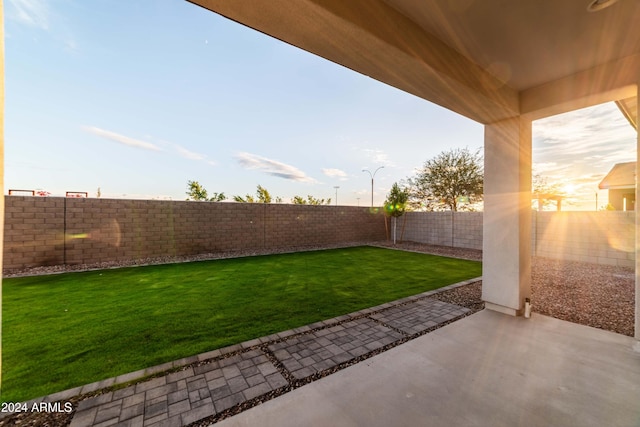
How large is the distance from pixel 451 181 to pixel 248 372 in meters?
17.4

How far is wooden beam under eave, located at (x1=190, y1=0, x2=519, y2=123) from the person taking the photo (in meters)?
1.67

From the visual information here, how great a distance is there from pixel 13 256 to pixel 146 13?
6267mm

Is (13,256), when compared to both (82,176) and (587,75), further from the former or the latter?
(587,75)

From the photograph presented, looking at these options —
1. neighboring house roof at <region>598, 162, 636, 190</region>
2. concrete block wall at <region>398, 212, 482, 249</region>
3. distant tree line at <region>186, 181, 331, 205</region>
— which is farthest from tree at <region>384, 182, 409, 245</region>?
distant tree line at <region>186, 181, 331, 205</region>

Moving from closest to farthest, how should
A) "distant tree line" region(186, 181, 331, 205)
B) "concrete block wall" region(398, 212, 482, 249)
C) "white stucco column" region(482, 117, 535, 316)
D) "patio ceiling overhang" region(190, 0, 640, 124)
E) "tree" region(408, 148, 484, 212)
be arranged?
"patio ceiling overhang" region(190, 0, 640, 124), "white stucco column" region(482, 117, 535, 316), "concrete block wall" region(398, 212, 482, 249), "tree" region(408, 148, 484, 212), "distant tree line" region(186, 181, 331, 205)

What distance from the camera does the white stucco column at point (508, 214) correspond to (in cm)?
326

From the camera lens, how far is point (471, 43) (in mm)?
2369

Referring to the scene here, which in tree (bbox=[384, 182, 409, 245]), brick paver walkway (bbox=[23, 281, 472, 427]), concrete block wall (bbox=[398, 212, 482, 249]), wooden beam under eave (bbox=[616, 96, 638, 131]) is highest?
wooden beam under eave (bbox=[616, 96, 638, 131])

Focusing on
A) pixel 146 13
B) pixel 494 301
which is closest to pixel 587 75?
pixel 494 301

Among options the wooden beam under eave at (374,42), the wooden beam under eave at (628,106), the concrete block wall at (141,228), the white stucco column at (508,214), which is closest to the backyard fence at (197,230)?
the concrete block wall at (141,228)

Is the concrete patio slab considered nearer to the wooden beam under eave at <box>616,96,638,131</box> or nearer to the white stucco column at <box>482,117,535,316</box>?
the white stucco column at <box>482,117,535,316</box>

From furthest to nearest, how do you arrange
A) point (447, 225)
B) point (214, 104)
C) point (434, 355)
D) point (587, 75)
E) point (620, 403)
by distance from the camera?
point (447, 225) < point (214, 104) < point (587, 75) < point (434, 355) < point (620, 403)

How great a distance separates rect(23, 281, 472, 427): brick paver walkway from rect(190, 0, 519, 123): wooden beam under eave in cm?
272

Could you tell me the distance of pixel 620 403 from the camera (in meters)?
1.83
